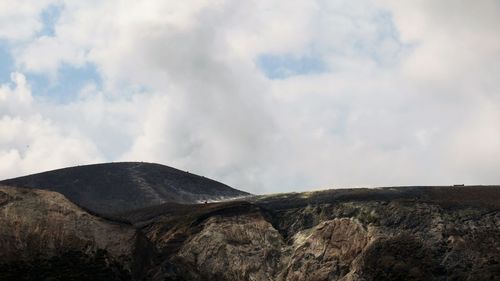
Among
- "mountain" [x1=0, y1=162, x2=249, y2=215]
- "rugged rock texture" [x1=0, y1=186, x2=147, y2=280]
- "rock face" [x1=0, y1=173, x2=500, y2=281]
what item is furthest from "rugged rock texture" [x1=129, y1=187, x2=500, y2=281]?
"mountain" [x1=0, y1=162, x2=249, y2=215]

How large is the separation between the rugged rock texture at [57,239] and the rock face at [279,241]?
89 mm

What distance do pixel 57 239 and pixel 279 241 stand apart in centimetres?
2078

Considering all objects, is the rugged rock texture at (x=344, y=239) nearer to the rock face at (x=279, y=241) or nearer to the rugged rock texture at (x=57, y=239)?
the rock face at (x=279, y=241)

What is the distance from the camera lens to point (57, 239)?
170ft

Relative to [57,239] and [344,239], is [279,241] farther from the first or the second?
[57,239]

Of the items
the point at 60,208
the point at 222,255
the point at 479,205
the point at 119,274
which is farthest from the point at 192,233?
the point at 479,205

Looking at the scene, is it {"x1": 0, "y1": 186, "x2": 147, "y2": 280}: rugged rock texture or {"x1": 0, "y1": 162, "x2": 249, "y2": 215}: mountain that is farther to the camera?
{"x1": 0, "y1": 162, "x2": 249, "y2": 215}: mountain

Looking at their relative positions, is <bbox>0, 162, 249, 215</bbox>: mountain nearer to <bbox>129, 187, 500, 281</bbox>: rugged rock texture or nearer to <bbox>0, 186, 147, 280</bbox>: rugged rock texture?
<bbox>129, 187, 500, 281</bbox>: rugged rock texture

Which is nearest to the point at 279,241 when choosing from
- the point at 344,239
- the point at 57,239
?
the point at 344,239

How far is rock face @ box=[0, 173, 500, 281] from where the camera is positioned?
4934 centimetres

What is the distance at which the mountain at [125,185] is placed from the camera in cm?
10219

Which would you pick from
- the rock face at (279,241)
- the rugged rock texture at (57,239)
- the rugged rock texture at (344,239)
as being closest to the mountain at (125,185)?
the rugged rock texture at (344,239)

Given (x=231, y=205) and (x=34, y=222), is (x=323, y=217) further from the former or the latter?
(x=34, y=222)

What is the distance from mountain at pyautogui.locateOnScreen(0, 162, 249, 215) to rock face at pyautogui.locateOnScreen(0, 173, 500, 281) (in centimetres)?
4315
